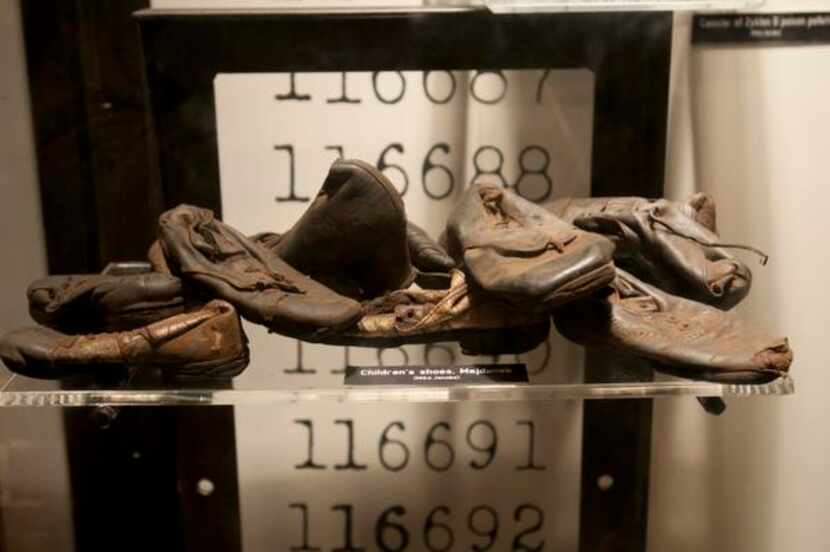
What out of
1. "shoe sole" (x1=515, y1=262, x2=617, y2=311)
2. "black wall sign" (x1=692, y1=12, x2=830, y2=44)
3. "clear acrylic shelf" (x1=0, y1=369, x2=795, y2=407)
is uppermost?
"black wall sign" (x1=692, y1=12, x2=830, y2=44)

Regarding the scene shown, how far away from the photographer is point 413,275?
990 millimetres

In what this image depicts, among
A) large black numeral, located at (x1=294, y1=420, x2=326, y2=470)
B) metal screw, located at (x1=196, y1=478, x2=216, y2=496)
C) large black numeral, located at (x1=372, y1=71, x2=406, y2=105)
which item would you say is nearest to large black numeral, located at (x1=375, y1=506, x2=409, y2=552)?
large black numeral, located at (x1=294, y1=420, x2=326, y2=470)

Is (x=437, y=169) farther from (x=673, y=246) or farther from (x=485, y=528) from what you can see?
(x=485, y=528)

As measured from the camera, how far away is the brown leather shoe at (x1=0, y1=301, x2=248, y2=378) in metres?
0.84

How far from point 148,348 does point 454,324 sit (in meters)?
0.25

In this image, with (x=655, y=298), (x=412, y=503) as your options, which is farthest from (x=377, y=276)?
(x=412, y=503)

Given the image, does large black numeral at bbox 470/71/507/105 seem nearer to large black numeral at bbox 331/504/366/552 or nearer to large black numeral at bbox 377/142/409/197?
large black numeral at bbox 377/142/409/197

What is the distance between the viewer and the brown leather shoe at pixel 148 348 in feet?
2.77

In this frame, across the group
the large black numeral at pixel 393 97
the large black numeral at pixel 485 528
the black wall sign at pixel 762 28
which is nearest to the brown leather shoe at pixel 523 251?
the large black numeral at pixel 393 97

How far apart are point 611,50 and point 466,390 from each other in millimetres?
456

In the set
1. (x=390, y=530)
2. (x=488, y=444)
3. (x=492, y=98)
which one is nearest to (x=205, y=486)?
(x=390, y=530)

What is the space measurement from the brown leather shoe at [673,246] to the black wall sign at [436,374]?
6.9 inches

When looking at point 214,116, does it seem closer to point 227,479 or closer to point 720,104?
point 227,479

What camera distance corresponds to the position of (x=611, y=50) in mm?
1130
